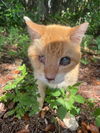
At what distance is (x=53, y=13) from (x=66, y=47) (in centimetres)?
692

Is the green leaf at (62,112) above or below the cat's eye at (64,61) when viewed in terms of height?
below

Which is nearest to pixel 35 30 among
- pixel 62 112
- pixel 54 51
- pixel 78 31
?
pixel 54 51

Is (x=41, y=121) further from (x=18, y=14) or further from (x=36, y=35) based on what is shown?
(x=18, y=14)

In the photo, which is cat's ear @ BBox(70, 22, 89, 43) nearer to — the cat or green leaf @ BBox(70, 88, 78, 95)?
the cat

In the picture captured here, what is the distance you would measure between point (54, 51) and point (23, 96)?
650 mm

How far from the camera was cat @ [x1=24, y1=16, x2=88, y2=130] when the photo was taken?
9.26 ft

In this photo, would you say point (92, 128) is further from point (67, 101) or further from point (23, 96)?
point (23, 96)

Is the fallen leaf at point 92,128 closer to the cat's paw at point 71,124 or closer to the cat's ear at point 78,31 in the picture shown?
the cat's paw at point 71,124

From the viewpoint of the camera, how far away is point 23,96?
2.69 m

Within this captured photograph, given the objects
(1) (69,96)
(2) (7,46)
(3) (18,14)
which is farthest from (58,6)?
(1) (69,96)

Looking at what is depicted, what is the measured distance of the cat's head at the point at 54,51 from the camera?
2816mm

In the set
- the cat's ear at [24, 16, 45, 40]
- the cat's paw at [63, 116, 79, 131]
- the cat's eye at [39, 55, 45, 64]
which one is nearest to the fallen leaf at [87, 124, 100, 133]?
the cat's paw at [63, 116, 79, 131]

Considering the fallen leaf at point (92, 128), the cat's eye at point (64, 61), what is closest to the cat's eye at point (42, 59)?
the cat's eye at point (64, 61)

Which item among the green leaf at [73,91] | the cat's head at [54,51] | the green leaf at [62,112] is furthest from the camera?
the cat's head at [54,51]
